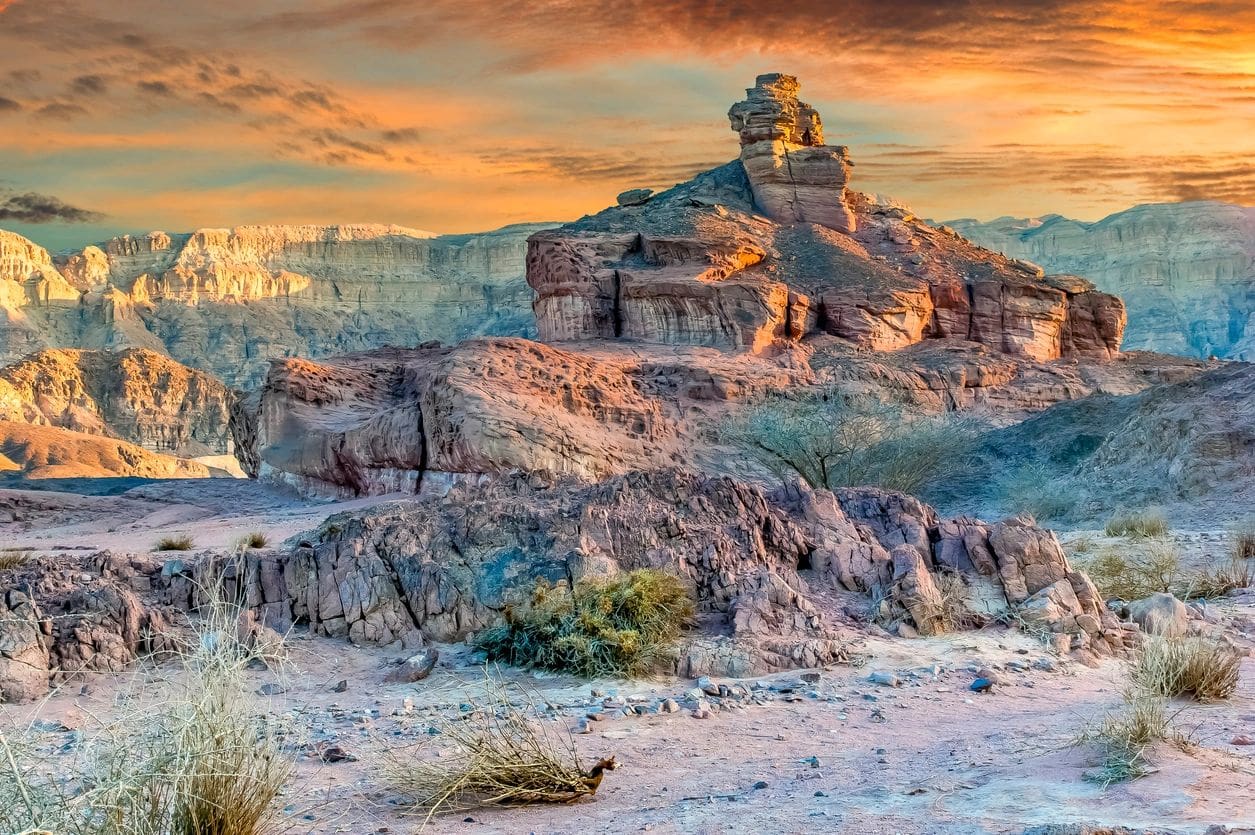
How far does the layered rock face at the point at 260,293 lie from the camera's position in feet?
418

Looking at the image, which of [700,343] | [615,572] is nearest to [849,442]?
[700,343]

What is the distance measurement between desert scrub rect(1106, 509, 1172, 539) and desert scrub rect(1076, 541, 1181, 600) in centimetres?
288

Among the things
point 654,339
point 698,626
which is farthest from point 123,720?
point 654,339

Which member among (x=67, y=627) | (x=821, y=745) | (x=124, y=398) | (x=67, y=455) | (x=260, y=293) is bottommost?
(x=124, y=398)

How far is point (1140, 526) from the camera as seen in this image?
1973 cm

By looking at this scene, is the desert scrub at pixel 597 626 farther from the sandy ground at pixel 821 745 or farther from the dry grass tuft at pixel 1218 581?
the dry grass tuft at pixel 1218 581

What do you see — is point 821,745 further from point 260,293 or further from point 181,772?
point 260,293

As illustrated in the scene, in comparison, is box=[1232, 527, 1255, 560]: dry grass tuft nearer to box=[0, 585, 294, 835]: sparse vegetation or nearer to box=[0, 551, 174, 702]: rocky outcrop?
box=[0, 551, 174, 702]: rocky outcrop

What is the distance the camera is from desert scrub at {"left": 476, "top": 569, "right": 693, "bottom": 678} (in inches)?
360

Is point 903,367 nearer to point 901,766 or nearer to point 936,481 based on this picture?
point 936,481

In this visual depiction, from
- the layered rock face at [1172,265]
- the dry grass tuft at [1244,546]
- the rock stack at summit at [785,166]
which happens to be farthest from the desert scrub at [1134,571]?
the layered rock face at [1172,265]

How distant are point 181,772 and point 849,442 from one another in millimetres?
26797

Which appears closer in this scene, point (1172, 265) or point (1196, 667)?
point (1196, 667)

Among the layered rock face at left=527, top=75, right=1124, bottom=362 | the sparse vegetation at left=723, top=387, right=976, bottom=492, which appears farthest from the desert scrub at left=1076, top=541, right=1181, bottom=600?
the layered rock face at left=527, top=75, right=1124, bottom=362
